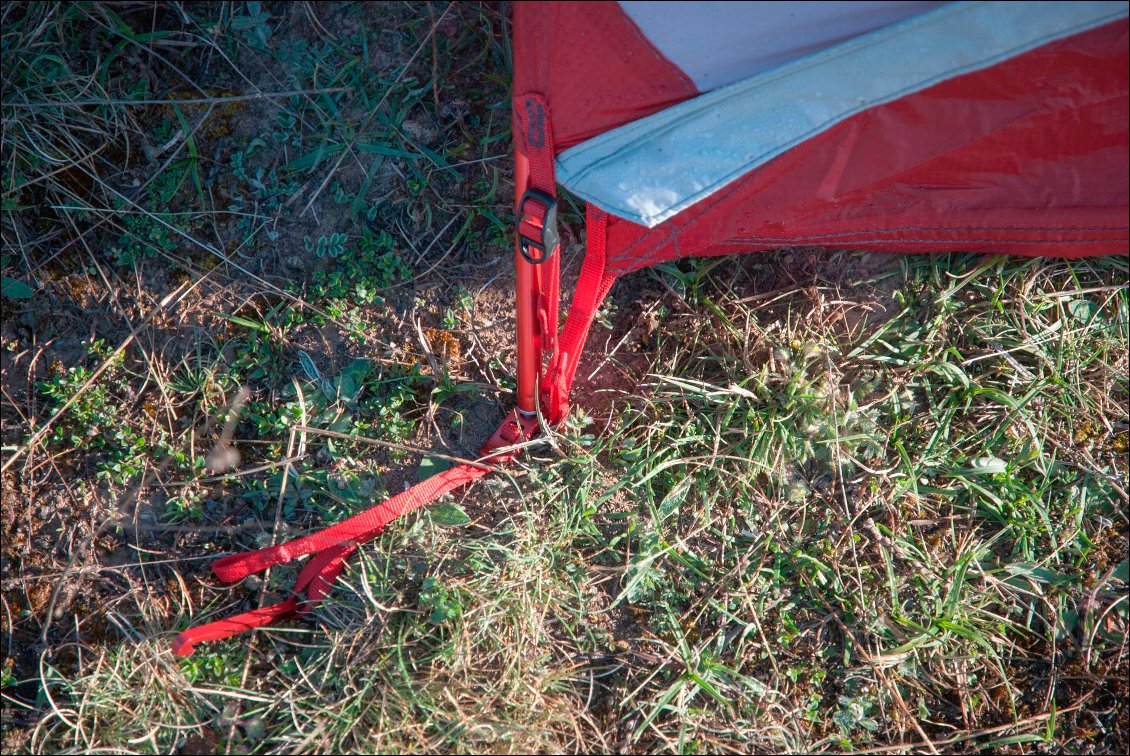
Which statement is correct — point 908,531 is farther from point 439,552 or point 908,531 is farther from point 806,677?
point 439,552

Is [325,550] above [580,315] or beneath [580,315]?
beneath

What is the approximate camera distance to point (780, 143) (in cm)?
143

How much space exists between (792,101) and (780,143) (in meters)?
0.08

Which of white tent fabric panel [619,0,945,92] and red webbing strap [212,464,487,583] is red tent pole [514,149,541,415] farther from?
white tent fabric panel [619,0,945,92]

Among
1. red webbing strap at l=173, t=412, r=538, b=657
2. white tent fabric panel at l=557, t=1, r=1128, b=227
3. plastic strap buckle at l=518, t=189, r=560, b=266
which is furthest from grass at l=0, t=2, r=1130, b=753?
white tent fabric panel at l=557, t=1, r=1128, b=227

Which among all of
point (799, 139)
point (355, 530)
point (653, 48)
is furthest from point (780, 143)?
point (355, 530)

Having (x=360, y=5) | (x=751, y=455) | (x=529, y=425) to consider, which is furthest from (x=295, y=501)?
(x=360, y=5)

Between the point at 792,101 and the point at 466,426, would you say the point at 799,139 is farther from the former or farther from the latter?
the point at 466,426

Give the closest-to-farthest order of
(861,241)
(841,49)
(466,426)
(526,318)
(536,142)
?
(841,49)
(536,142)
(526,318)
(861,241)
(466,426)

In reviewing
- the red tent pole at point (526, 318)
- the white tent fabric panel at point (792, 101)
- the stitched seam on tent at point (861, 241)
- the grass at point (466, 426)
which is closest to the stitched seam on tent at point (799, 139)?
the white tent fabric panel at point (792, 101)

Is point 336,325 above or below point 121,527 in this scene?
above

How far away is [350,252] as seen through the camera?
192 centimetres

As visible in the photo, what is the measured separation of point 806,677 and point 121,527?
1.78 metres

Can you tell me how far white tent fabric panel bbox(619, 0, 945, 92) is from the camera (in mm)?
1359
